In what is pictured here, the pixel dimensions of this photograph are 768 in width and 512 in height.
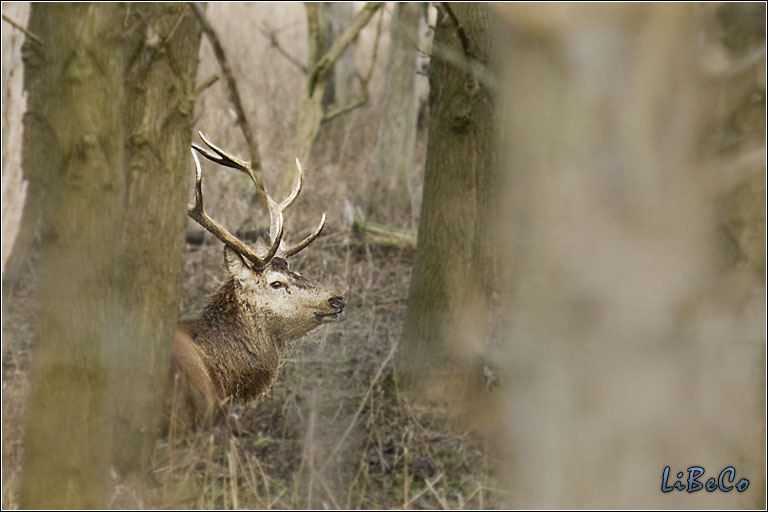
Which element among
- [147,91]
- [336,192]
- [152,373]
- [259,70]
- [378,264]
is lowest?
[152,373]

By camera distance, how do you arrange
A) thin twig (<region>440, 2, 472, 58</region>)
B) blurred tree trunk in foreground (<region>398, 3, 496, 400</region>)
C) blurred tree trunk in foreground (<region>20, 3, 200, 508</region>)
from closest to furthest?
blurred tree trunk in foreground (<region>20, 3, 200, 508</region>) → thin twig (<region>440, 2, 472, 58</region>) → blurred tree trunk in foreground (<region>398, 3, 496, 400</region>)

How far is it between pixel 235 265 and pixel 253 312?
23 centimetres

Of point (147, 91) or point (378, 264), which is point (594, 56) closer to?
point (147, 91)

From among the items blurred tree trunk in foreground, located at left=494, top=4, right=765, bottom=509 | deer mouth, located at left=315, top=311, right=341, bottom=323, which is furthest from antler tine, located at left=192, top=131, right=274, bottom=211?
blurred tree trunk in foreground, located at left=494, top=4, right=765, bottom=509

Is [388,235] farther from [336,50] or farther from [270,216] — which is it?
[270,216]

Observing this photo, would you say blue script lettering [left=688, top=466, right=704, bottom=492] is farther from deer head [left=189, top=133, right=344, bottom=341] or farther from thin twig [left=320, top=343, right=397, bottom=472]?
thin twig [left=320, top=343, right=397, bottom=472]

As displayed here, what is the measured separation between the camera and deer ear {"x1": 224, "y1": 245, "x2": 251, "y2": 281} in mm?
2426

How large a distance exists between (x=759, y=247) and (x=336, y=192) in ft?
19.6

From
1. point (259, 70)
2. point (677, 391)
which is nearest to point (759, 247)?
point (677, 391)

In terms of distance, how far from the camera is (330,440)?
7477 millimetres

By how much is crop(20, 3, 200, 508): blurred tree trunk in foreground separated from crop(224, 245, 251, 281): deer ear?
342cm

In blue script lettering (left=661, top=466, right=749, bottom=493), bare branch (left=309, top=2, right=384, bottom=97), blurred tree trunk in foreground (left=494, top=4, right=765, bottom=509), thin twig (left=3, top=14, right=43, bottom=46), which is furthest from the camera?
bare branch (left=309, top=2, right=384, bottom=97)

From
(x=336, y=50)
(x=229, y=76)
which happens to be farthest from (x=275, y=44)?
(x=229, y=76)

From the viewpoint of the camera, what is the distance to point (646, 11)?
2617mm
